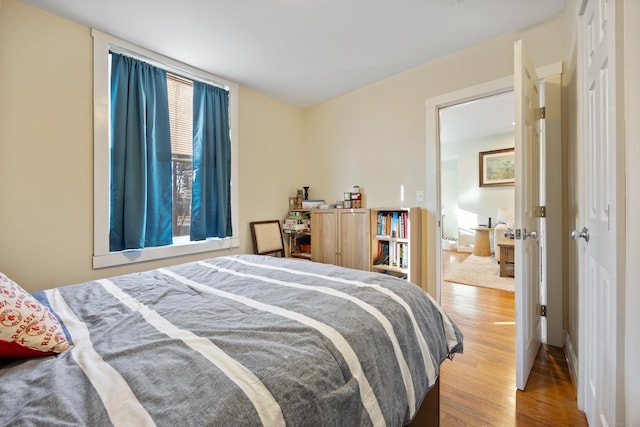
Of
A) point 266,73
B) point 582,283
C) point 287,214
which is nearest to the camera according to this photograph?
point 582,283

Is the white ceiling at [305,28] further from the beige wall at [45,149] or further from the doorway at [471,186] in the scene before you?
the doorway at [471,186]

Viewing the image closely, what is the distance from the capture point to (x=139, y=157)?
2.27m

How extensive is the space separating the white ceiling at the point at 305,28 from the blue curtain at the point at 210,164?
0.32 metres

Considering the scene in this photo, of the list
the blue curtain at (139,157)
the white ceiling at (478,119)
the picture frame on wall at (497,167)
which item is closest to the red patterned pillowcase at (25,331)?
the blue curtain at (139,157)

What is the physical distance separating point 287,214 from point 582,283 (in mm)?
2886

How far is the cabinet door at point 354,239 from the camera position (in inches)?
109

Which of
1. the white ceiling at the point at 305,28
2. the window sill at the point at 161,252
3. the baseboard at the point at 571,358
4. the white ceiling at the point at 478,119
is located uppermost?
the white ceiling at the point at 478,119

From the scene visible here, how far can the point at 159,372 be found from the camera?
0.65 meters

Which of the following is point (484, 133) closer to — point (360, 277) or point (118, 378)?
point (360, 277)

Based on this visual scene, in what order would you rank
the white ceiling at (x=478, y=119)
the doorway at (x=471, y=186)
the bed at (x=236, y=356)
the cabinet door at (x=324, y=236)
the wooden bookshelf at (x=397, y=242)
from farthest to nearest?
the doorway at (x=471, y=186)
the white ceiling at (x=478, y=119)
the cabinet door at (x=324, y=236)
the wooden bookshelf at (x=397, y=242)
the bed at (x=236, y=356)

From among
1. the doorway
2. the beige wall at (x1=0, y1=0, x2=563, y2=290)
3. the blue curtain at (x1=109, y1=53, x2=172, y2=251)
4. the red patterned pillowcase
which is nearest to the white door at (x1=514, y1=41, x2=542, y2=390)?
the beige wall at (x1=0, y1=0, x2=563, y2=290)

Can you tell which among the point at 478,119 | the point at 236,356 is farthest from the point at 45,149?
the point at 478,119

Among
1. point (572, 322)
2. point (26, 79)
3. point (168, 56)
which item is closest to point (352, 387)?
point (572, 322)

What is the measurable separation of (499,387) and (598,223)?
1.17m
